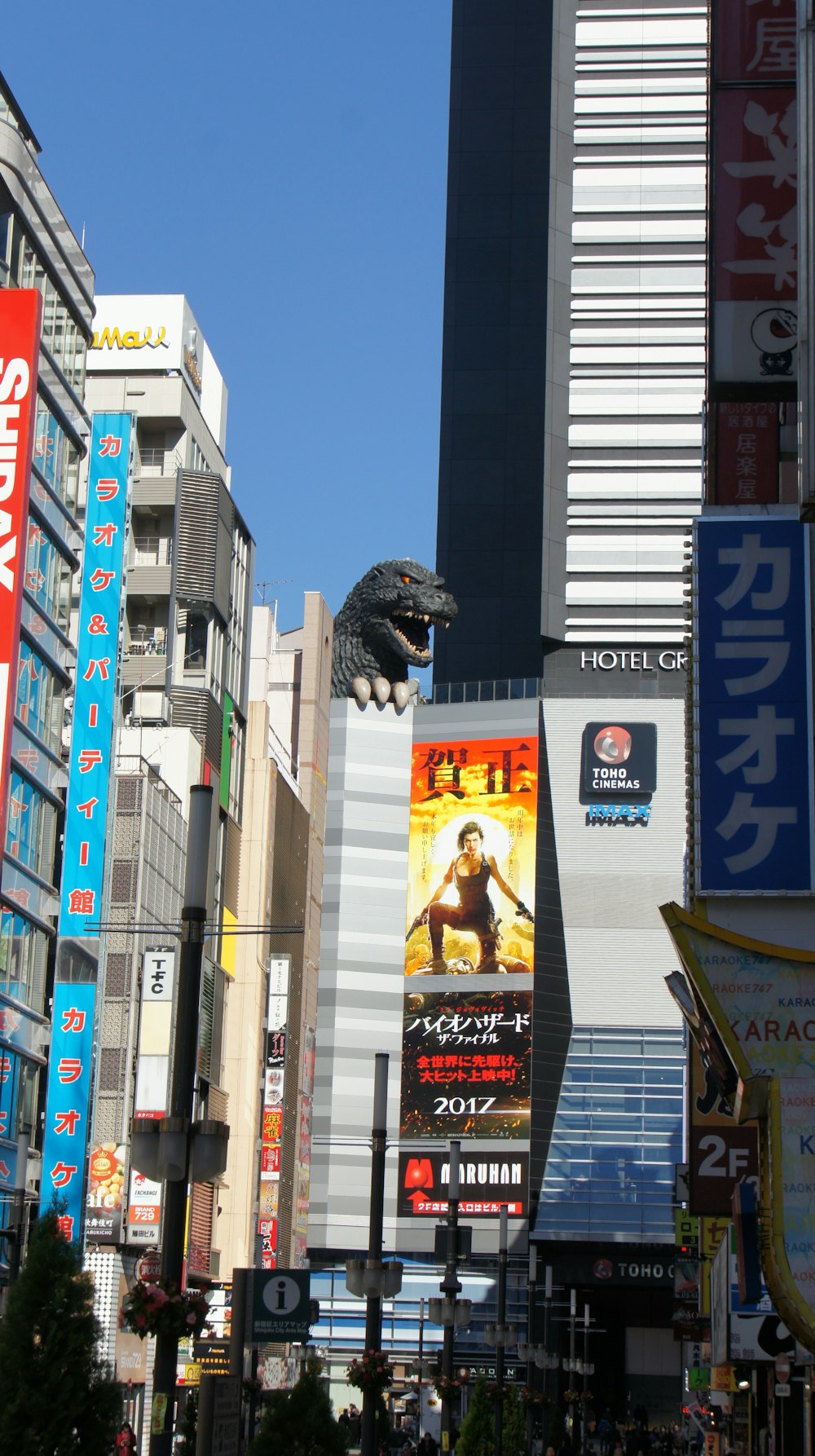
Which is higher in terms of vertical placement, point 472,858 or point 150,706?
point 150,706

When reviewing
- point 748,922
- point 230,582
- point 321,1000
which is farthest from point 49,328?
point 321,1000

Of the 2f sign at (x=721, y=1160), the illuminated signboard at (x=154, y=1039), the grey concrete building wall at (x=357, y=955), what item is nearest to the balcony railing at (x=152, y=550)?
the grey concrete building wall at (x=357, y=955)

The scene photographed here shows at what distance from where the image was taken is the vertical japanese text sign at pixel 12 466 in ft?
180

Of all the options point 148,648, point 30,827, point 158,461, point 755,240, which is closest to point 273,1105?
point 148,648

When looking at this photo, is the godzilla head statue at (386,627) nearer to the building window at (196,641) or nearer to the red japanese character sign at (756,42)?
the building window at (196,641)

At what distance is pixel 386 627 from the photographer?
4099 inches

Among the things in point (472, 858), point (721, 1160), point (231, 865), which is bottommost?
point (721, 1160)

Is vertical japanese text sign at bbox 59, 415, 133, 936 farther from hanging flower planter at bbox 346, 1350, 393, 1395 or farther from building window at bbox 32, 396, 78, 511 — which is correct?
hanging flower planter at bbox 346, 1350, 393, 1395

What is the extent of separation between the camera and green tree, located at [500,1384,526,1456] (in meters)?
45.1

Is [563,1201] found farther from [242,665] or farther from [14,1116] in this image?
[14,1116]

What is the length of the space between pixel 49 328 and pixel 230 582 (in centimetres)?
3450

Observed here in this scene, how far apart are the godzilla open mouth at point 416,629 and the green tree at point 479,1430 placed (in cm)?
6294

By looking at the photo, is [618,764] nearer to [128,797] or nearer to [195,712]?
[195,712]

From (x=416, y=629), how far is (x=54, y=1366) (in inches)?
3499
